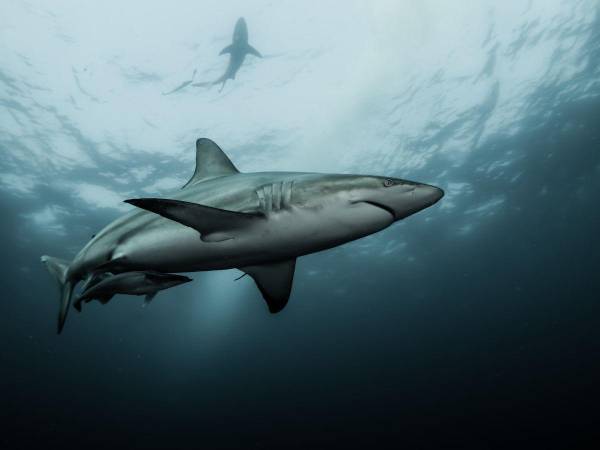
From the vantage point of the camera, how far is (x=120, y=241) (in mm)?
3359

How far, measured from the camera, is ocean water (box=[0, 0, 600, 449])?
13227 millimetres

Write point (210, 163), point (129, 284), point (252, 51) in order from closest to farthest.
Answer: point (129, 284) → point (210, 163) → point (252, 51)

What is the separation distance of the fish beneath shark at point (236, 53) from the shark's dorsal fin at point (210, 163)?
9754 mm

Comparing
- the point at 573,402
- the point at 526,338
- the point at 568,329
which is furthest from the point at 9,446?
the point at 568,329

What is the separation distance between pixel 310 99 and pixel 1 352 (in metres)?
53.5

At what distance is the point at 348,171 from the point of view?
18250mm

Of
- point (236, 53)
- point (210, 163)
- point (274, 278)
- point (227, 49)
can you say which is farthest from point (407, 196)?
point (227, 49)

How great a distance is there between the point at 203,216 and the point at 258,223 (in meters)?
0.41

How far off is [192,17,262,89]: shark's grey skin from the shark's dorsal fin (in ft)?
31.9

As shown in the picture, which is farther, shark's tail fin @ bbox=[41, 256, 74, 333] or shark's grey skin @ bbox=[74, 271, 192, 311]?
shark's tail fin @ bbox=[41, 256, 74, 333]

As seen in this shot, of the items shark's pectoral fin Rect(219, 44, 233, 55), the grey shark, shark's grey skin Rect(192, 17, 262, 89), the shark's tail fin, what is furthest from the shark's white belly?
shark's pectoral fin Rect(219, 44, 233, 55)

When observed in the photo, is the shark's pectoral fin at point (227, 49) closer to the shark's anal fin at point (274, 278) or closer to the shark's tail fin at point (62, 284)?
the shark's tail fin at point (62, 284)

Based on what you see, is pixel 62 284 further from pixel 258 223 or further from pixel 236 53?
pixel 236 53

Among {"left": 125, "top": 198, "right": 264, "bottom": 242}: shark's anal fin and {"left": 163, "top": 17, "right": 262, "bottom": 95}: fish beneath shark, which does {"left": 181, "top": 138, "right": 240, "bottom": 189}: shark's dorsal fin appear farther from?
{"left": 163, "top": 17, "right": 262, "bottom": 95}: fish beneath shark
